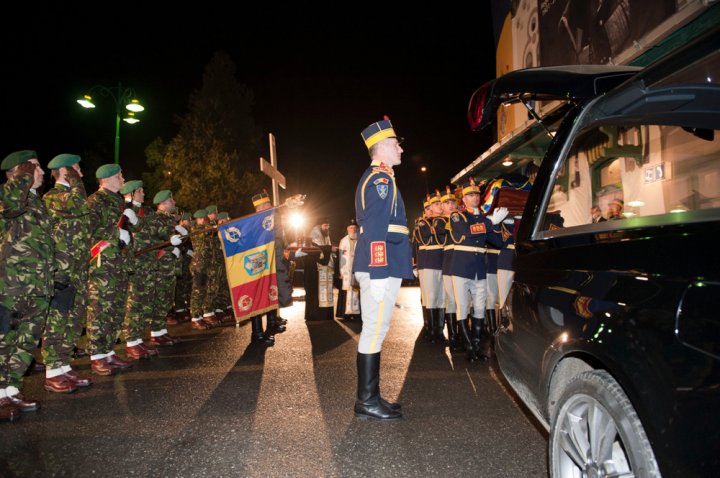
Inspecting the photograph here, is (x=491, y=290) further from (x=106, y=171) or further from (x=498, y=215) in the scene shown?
(x=106, y=171)

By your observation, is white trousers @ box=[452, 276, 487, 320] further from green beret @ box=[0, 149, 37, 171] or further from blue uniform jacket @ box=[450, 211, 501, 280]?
green beret @ box=[0, 149, 37, 171]

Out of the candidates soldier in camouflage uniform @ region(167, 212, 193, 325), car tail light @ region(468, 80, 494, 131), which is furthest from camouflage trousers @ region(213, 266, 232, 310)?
car tail light @ region(468, 80, 494, 131)

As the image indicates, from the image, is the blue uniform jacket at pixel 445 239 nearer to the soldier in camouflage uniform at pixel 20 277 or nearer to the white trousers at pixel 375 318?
the white trousers at pixel 375 318

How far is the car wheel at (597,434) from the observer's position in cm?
160

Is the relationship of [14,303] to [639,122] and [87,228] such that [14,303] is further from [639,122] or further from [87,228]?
[639,122]

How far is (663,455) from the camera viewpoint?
146cm

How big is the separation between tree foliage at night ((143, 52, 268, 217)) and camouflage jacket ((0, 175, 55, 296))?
30.2 meters

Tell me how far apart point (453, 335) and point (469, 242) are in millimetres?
1469

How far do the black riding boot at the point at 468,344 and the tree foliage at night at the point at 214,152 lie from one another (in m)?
30.1

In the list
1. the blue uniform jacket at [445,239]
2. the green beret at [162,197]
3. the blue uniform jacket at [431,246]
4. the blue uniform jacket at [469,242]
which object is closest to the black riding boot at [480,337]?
the blue uniform jacket at [469,242]

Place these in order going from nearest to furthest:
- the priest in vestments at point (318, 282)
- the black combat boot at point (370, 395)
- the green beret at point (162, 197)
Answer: the black combat boot at point (370, 395), the green beret at point (162, 197), the priest in vestments at point (318, 282)

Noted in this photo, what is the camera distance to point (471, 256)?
623cm

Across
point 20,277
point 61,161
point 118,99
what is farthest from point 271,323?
point 118,99

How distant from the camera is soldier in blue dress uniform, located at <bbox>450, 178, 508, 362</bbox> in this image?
243 inches
